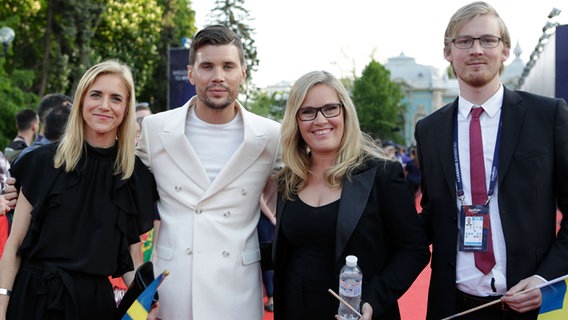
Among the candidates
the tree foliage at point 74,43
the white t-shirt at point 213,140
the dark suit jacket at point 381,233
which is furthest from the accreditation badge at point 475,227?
the tree foliage at point 74,43

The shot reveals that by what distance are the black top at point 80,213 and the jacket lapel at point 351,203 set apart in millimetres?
1139

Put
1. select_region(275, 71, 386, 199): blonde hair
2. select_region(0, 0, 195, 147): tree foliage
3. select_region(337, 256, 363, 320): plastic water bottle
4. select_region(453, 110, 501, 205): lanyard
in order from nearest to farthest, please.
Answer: select_region(337, 256, 363, 320): plastic water bottle, select_region(453, 110, 501, 205): lanyard, select_region(275, 71, 386, 199): blonde hair, select_region(0, 0, 195, 147): tree foliage

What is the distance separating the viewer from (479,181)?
283 cm

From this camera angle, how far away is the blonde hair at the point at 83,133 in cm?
299

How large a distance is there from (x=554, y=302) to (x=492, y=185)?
623 mm

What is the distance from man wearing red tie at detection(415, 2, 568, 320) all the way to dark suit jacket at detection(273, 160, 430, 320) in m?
0.18

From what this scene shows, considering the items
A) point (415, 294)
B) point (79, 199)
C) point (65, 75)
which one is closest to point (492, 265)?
point (79, 199)

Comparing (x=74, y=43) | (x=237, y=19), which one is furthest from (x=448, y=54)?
(x=237, y=19)

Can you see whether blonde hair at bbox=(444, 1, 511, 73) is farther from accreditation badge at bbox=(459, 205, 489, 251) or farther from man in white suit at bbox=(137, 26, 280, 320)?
man in white suit at bbox=(137, 26, 280, 320)

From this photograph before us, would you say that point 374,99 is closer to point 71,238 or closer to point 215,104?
point 215,104

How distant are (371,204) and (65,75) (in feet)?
71.7

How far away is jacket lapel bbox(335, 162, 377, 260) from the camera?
111 inches

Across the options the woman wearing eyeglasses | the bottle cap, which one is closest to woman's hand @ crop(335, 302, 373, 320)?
the woman wearing eyeglasses

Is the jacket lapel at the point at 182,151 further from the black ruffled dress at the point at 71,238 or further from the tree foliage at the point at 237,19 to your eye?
the tree foliage at the point at 237,19
